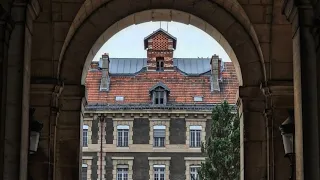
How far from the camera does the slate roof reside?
212 feet

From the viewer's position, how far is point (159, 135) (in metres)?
59.2

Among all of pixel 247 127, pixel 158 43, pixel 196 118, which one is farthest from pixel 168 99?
pixel 247 127

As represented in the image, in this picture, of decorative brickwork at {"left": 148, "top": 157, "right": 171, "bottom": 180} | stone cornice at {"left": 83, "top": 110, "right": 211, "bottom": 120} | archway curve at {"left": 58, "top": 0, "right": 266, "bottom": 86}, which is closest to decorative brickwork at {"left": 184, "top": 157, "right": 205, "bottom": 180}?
decorative brickwork at {"left": 148, "top": 157, "right": 171, "bottom": 180}

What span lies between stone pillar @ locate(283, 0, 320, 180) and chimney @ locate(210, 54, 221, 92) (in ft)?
169

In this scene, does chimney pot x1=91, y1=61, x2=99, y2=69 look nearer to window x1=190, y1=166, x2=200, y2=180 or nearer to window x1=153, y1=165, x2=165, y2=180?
window x1=153, y1=165, x2=165, y2=180

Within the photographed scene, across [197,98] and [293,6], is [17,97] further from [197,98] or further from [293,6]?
[197,98]

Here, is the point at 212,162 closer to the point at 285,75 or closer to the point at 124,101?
the point at 124,101

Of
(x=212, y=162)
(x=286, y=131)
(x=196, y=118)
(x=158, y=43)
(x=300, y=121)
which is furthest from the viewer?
(x=158, y=43)

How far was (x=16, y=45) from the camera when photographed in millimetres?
10430

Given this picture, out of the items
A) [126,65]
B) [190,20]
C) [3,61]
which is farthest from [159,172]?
[3,61]

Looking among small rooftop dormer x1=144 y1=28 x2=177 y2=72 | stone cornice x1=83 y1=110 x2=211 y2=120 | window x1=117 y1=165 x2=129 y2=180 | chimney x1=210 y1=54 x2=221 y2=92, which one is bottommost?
window x1=117 y1=165 x2=129 y2=180

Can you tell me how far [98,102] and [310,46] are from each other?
165 ft

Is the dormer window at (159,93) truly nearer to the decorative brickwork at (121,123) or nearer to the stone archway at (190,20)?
the decorative brickwork at (121,123)

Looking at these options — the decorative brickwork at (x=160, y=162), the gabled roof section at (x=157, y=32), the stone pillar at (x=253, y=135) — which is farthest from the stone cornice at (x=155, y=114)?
the stone pillar at (x=253, y=135)
